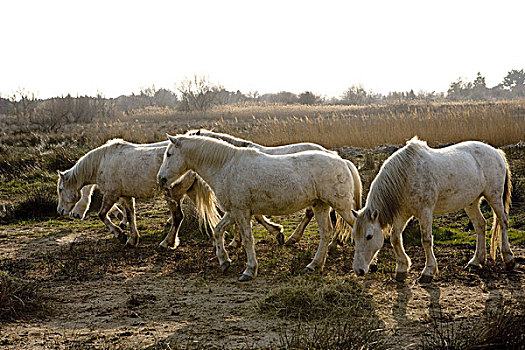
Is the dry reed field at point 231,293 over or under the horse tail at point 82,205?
under

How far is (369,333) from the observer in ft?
14.2

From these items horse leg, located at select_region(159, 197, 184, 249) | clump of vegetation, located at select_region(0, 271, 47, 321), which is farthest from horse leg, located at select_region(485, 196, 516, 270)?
clump of vegetation, located at select_region(0, 271, 47, 321)

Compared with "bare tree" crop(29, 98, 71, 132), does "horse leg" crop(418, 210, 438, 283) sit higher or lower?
lower

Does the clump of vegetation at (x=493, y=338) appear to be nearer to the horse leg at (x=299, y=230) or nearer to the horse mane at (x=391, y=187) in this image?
the horse mane at (x=391, y=187)

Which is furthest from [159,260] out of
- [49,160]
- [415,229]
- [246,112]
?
[246,112]

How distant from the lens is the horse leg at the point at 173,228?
847 cm

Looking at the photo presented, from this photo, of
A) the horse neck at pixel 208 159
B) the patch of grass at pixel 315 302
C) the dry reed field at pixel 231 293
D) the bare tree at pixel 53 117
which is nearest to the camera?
the dry reed field at pixel 231 293

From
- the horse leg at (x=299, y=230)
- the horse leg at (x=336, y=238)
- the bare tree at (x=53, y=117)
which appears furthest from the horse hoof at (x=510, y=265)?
the bare tree at (x=53, y=117)

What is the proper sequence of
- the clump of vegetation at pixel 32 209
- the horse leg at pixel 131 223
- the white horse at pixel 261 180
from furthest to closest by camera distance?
the clump of vegetation at pixel 32 209
the horse leg at pixel 131 223
the white horse at pixel 261 180

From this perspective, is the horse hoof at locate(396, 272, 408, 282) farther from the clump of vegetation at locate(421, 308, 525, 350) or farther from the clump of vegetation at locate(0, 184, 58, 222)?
the clump of vegetation at locate(0, 184, 58, 222)

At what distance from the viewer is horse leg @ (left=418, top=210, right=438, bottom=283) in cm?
605

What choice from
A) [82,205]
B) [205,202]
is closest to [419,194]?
[205,202]

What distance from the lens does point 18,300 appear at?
5.49 meters

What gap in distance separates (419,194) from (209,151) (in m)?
2.71
